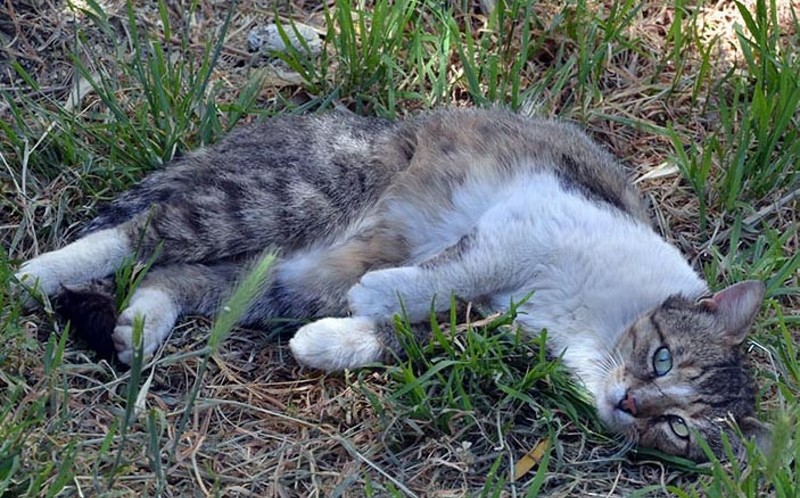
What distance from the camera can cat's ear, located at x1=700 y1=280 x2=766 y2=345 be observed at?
11.9 ft

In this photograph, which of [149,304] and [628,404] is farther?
[149,304]

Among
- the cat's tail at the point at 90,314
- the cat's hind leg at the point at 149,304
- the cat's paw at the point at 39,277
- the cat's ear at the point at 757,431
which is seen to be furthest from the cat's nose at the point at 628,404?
the cat's paw at the point at 39,277

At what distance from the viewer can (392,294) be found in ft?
12.3

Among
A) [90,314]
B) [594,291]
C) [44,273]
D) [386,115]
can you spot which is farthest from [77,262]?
[594,291]

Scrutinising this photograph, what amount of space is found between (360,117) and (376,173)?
35 cm

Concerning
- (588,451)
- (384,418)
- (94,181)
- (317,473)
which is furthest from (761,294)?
(94,181)

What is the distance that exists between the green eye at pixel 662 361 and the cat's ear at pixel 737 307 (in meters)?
0.24

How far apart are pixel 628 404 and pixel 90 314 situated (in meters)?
1.90

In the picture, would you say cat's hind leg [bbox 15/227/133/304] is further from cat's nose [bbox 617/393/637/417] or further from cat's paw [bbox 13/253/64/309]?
cat's nose [bbox 617/393/637/417]

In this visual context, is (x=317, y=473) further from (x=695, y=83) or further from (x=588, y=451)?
(x=695, y=83)

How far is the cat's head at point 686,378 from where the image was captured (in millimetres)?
3496

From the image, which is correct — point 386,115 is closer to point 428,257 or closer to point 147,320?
point 428,257

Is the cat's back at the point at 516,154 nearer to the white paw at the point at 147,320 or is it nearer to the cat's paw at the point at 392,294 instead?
the cat's paw at the point at 392,294

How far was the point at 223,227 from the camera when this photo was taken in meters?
3.96
